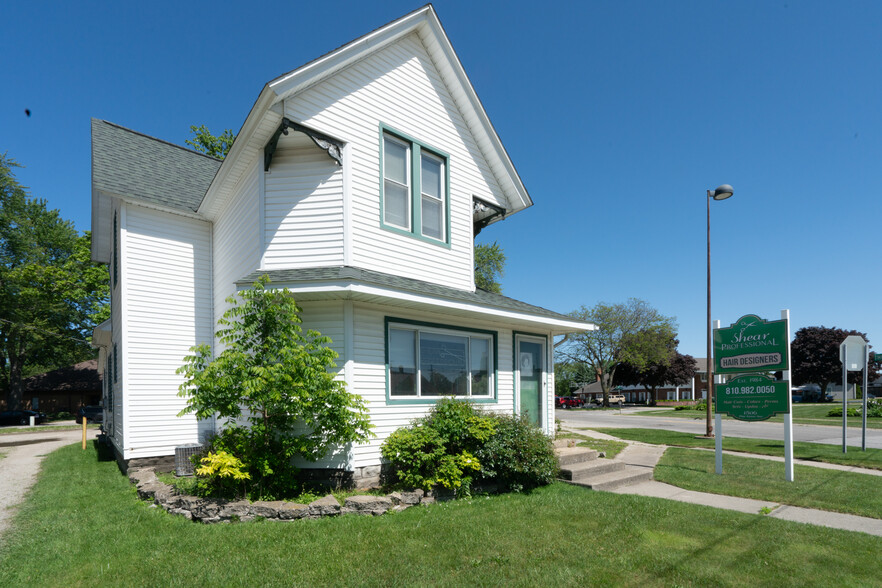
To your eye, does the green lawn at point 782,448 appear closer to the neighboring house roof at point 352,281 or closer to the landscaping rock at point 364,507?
the neighboring house roof at point 352,281

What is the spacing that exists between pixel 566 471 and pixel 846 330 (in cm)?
7204

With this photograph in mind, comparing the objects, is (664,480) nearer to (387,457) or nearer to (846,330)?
(387,457)

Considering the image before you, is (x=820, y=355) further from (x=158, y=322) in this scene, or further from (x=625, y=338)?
(x=158, y=322)

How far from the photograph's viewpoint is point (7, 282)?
3559cm

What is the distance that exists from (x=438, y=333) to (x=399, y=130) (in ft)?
13.0

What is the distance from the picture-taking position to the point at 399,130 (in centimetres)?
948

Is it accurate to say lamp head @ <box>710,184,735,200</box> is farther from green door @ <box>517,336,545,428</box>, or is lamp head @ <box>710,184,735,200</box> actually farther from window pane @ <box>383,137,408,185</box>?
window pane @ <box>383,137,408,185</box>

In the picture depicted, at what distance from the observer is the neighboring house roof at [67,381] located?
42.8 meters

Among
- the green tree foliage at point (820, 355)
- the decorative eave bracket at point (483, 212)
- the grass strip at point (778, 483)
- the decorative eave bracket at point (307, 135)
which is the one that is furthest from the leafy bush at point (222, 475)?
the green tree foliage at point (820, 355)

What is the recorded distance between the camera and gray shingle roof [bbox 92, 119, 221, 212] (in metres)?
10.4

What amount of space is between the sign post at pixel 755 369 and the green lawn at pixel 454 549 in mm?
3343

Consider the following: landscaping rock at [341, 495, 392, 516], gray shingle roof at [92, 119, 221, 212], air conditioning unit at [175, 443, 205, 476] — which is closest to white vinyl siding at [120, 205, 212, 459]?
gray shingle roof at [92, 119, 221, 212]

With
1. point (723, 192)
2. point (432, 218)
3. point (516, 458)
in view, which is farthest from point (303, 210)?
point (723, 192)

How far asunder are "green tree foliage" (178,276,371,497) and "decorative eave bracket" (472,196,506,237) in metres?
5.43
